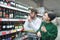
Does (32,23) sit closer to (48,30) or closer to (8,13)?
(48,30)

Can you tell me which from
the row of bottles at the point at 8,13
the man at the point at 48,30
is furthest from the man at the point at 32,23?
the row of bottles at the point at 8,13

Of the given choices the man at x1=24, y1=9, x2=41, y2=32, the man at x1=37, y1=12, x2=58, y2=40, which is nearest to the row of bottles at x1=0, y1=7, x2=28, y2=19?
the man at x1=24, y1=9, x2=41, y2=32

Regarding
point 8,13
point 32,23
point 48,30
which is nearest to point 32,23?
point 32,23

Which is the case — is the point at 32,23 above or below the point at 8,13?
below

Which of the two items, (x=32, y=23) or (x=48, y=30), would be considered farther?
(x=32, y=23)

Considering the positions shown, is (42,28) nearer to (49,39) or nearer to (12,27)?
(49,39)

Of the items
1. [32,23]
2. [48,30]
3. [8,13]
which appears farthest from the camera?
[8,13]

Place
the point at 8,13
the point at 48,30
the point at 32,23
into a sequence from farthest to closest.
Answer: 1. the point at 8,13
2. the point at 32,23
3. the point at 48,30

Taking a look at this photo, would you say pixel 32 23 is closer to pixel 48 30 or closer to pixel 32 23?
pixel 32 23

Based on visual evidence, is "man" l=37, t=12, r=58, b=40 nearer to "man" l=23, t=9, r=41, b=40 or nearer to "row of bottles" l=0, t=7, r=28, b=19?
"man" l=23, t=9, r=41, b=40

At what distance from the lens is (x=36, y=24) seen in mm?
3996

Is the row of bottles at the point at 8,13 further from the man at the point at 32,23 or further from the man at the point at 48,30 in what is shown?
the man at the point at 48,30

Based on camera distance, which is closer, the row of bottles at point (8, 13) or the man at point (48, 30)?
the man at point (48, 30)

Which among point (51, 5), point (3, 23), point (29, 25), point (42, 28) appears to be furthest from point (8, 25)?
point (51, 5)
